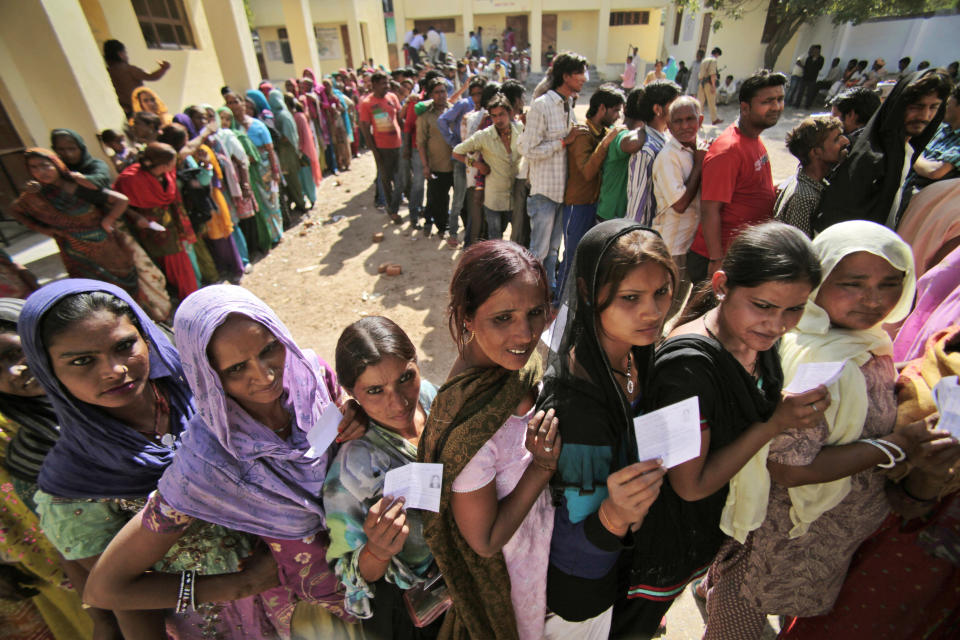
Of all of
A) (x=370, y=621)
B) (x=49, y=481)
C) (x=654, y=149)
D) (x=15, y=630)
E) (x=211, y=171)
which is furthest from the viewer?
(x=211, y=171)

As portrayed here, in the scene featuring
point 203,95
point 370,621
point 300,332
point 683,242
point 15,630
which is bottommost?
point 300,332

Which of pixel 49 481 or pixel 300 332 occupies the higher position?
pixel 49 481

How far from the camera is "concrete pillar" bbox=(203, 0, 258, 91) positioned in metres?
9.09

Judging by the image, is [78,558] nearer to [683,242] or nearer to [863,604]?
[863,604]

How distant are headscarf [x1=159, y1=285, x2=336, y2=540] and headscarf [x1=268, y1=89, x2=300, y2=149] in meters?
7.10

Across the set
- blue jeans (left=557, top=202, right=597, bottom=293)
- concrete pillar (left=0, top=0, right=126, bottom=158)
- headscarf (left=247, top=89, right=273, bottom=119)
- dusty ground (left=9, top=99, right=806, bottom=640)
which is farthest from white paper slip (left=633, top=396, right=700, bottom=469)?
headscarf (left=247, top=89, right=273, bottom=119)

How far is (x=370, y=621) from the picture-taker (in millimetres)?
1653

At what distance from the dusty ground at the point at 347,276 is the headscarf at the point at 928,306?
3.16m

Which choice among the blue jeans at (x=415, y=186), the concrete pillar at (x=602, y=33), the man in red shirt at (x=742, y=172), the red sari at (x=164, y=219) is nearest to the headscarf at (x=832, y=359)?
the man in red shirt at (x=742, y=172)

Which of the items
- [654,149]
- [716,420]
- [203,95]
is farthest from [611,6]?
[716,420]

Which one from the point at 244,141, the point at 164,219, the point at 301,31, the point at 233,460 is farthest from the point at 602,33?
the point at 233,460

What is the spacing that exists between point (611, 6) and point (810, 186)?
27.4 m

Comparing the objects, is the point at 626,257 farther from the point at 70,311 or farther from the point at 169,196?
the point at 169,196

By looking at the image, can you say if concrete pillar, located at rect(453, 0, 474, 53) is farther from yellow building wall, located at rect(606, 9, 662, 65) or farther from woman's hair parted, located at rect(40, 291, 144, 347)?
woman's hair parted, located at rect(40, 291, 144, 347)
